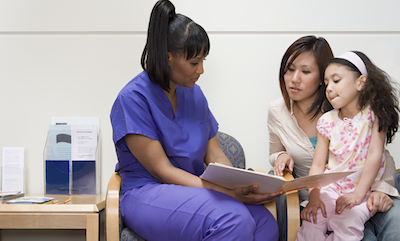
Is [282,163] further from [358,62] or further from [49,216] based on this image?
[49,216]

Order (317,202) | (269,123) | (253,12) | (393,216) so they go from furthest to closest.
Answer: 1. (253,12)
2. (269,123)
3. (317,202)
4. (393,216)

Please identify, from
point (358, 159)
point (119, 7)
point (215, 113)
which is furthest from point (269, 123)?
point (119, 7)

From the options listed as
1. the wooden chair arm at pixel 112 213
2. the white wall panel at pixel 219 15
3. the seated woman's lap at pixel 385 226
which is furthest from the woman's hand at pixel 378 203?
the white wall panel at pixel 219 15

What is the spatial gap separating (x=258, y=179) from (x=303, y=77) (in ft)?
2.55

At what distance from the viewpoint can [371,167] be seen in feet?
5.50

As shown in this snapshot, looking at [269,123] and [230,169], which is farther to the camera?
[269,123]

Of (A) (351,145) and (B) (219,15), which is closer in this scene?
(A) (351,145)

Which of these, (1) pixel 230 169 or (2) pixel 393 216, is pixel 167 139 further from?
(2) pixel 393 216

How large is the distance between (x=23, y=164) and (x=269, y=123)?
5.56 ft

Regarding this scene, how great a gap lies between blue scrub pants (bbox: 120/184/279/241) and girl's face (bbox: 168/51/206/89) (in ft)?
1.68

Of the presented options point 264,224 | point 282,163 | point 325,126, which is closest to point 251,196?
point 264,224

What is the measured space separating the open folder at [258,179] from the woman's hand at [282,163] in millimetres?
310

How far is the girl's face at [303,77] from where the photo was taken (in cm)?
199

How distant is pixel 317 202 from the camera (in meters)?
1.68
